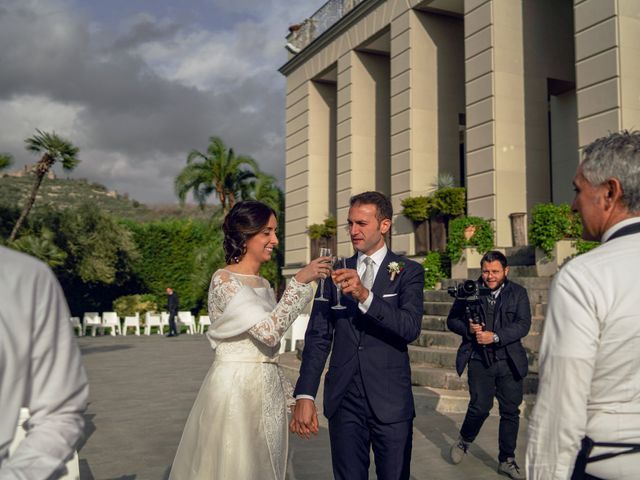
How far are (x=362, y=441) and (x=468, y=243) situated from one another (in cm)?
1085

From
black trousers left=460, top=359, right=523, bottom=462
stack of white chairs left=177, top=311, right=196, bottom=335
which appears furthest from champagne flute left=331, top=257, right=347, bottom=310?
stack of white chairs left=177, top=311, right=196, bottom=335

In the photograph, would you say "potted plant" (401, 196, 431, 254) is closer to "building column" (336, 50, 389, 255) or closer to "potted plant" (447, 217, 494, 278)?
"potted plant" (447, 217, 494, 278)

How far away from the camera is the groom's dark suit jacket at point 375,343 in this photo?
3.72m

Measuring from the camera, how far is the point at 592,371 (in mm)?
1891

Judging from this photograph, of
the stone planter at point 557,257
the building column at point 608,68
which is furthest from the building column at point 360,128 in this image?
the stone planter at point 557,257

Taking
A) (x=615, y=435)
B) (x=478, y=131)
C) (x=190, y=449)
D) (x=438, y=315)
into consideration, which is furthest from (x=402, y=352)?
(x=478, y=131)

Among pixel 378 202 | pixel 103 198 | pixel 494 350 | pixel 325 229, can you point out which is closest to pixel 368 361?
pixel 378 202

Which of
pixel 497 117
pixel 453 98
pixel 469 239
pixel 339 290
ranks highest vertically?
pixel 453 98

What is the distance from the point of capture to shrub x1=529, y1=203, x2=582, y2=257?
1130 cm

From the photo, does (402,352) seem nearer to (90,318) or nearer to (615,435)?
(615,435)

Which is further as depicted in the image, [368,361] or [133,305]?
[133,305]

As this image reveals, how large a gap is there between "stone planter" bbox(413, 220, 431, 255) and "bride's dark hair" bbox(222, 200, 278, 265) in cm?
1264

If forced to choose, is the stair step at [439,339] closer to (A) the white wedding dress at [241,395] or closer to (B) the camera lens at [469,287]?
(B) the camera lens at [469,287]

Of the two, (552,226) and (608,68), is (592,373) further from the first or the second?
(608,68)
